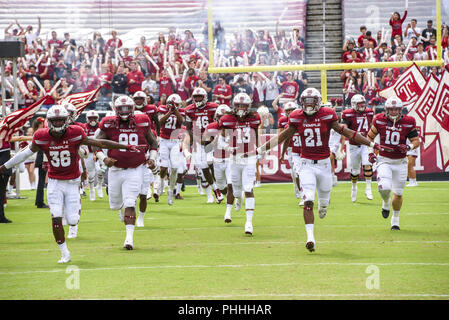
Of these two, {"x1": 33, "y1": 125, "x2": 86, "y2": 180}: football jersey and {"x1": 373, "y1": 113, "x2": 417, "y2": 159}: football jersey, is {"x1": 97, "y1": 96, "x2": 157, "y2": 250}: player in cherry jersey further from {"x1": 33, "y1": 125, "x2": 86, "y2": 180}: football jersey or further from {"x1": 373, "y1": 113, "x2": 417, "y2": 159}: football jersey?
{"x1": 373, "y1": 113, "x2": 417, "y2": 159}: football jersey

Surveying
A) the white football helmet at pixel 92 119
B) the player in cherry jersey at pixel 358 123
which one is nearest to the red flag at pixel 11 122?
the white football helmet at pixel 92 119

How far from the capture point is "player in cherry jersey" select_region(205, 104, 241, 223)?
11.9 metres

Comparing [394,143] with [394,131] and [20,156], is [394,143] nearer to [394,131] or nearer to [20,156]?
[394,131]

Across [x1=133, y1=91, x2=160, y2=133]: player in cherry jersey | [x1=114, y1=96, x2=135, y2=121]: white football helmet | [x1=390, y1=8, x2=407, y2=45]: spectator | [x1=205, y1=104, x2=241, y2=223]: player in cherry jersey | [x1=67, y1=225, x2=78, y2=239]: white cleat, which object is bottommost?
[x1=67, y1=225, x2=78, y2=239]: white cleat

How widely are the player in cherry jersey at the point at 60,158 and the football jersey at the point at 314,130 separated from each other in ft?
8.13

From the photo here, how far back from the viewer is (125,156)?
1004 cm

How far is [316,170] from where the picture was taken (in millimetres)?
9625

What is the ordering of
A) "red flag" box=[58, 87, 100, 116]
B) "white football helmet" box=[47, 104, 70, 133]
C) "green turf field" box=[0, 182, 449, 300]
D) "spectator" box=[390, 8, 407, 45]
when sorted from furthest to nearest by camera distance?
"spectator" box=[390, 8, 407, 45] < "red flag" box=[58, 87, 100, 116] < "white football helmet" box=[47, 104, 70, 133] < "green turf field" box=[0, 182, 449, 300]

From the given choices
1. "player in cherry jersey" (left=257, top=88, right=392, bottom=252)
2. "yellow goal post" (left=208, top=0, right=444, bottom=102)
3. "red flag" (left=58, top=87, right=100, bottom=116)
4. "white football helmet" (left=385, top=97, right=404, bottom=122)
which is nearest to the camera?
"player in cherry jersey" (left=257, top=88, right=392, bottom=252)

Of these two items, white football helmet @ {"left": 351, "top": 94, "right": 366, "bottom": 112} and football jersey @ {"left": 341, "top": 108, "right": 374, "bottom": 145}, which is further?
football jersey @ {"left": 341, "top": 108, "right": 374, "bottom": 145}

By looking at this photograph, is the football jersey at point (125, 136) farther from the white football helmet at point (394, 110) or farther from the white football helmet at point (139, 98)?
the white football helmet at point (394, 110)

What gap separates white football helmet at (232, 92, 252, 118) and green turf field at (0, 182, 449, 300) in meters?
1.73

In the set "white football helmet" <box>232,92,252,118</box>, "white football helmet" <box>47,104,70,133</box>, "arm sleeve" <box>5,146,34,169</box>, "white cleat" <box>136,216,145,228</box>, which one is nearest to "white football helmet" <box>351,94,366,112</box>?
"white football helmet" <box>232,92,252,118</box>

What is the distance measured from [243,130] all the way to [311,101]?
1.99 metres
